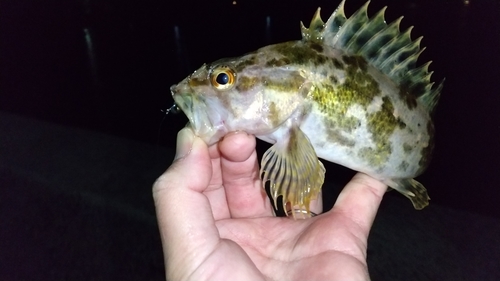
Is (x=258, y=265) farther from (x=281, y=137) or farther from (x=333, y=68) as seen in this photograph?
(x=333, y=68)

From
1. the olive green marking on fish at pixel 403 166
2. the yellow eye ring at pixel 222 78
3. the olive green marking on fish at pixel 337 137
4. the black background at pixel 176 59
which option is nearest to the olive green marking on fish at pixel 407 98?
the olive green marking on fish at pixel 403 166

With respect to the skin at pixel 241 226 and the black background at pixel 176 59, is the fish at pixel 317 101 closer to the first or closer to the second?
the skin at pixel 241 226

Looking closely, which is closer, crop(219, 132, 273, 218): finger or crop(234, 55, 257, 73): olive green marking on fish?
crop(234, 55, 257, 73): olive green marking on fish

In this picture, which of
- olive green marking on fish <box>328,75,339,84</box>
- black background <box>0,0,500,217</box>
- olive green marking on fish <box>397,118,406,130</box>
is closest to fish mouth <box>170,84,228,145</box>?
olive green marking on fish <box>328,75,339,84</box>

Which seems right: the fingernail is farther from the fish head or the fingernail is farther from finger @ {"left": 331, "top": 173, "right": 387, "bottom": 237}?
finger @ {"left": 331, "top": 173, "right": 387, "bottom": 237}

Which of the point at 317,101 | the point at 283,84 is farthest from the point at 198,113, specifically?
the point at 317,101

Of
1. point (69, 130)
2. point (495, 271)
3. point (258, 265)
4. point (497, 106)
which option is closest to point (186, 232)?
point (258, 265)

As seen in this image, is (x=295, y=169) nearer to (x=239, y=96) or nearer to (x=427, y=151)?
(x=239, y=96)
